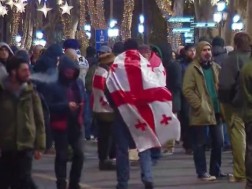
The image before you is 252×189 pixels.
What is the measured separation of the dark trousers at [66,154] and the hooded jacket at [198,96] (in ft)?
6.99

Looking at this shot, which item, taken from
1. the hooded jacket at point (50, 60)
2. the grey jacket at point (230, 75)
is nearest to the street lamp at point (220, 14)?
the grey jacket at point (230, 75)

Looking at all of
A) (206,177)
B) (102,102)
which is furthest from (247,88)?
(102,102)

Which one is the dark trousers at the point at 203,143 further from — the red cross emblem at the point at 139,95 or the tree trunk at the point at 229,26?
the tree trunk at the point at 229,26

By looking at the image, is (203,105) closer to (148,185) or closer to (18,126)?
(148,185)

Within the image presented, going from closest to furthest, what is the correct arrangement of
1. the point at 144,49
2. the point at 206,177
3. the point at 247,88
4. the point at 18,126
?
the point at 18,126, the point at 247,88, the point at 206,177, the point at 144,49

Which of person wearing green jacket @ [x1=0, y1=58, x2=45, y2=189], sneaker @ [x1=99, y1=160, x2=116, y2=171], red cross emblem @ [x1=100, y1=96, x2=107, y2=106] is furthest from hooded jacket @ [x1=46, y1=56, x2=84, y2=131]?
sneaker @ [x1=99, y1=160, x2=116, y2=171]

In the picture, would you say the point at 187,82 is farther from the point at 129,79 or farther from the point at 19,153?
the point at 19,153

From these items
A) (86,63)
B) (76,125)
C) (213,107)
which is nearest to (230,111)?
(213,107)

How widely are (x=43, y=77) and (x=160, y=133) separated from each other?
1.65 m

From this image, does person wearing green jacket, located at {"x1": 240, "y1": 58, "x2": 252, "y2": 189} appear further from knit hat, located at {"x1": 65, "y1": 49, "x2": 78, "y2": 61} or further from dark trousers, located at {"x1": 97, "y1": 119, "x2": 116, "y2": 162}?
dark trousers, located at {"x1": 97, "y1": 119, "x2": 116, "y2": 162}

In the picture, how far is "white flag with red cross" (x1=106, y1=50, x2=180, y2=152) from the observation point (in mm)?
13328

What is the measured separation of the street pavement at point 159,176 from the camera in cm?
1466

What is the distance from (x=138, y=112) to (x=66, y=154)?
41.9 inches

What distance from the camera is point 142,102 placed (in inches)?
528
